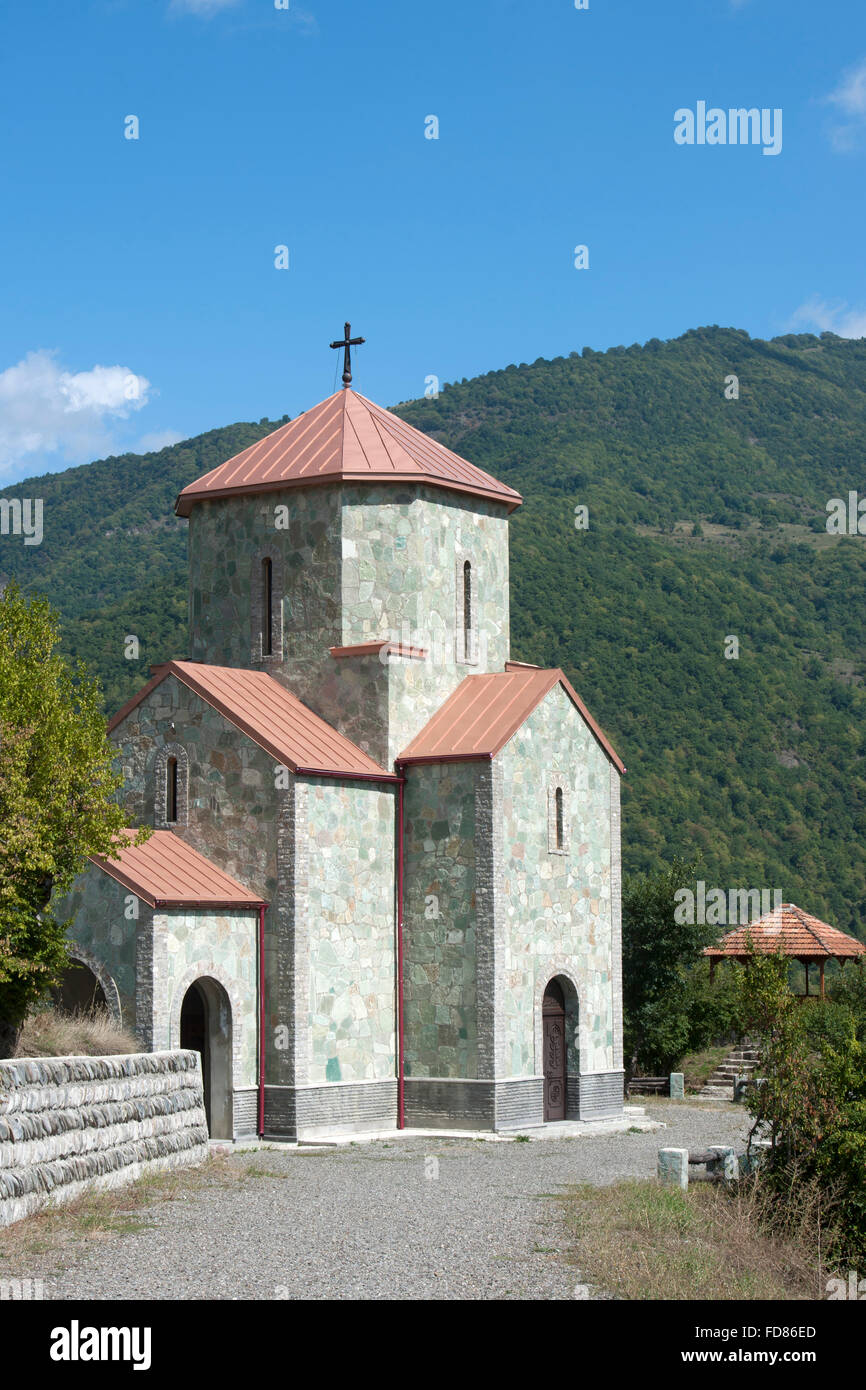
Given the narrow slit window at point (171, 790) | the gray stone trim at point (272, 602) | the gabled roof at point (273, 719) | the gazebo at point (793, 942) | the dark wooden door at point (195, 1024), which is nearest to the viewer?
the dark wooden door at point (195, 1024)

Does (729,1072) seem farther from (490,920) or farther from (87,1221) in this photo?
(87,1221)

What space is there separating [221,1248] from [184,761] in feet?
39.2

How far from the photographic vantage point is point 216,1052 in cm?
2262

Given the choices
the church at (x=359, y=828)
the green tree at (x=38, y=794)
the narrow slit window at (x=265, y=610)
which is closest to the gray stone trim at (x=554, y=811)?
the church at (x=359, y=828)

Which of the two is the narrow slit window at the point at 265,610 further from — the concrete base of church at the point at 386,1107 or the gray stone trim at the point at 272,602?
the concrete base of church at the point at 386,1107

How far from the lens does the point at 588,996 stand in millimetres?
26703

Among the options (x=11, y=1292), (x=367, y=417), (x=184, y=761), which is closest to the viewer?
(x=11, y=1292)

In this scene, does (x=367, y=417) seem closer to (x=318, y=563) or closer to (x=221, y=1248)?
(x=318, y=563)

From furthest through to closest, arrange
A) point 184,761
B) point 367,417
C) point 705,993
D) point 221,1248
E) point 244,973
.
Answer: point 705,993, point 367,417, point 184,761, point 244,973, point 221,1248

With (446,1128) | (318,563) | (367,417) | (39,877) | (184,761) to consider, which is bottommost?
(446,1128)

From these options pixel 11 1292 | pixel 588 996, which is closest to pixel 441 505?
pixel 588 996

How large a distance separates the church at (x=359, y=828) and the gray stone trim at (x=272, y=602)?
0.04 meters

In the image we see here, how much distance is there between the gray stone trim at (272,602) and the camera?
26.5 metres

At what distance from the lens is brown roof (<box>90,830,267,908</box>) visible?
21.5m
